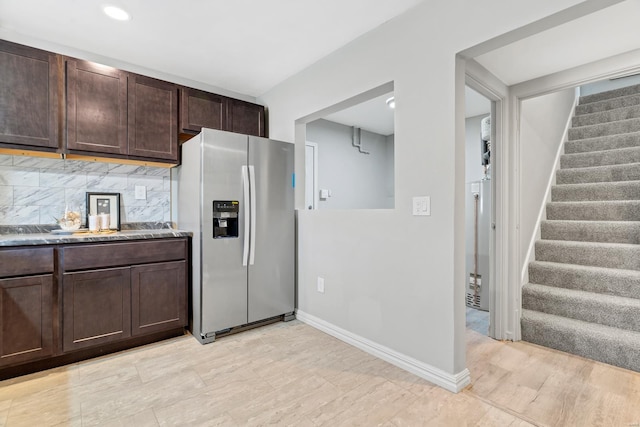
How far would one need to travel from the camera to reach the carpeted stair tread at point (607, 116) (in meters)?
3.80

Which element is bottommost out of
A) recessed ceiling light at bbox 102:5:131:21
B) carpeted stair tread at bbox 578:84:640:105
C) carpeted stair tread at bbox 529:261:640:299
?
carpeted stair tread at bbox 529:261:640:299

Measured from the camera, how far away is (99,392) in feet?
6.35

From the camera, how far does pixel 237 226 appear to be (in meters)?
2.83

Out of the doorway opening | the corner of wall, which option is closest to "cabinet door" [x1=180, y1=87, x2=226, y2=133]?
the doorway opening

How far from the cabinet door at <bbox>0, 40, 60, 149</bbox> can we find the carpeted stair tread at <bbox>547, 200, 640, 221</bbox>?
4787 mm

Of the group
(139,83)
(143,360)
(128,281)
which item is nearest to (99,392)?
(143,360)

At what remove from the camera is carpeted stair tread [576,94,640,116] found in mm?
3939

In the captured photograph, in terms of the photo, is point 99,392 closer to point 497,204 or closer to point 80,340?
point 80,340

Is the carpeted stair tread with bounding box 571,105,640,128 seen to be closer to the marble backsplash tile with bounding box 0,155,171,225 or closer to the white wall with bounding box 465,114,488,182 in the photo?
the white wall with bounding box 465,114,488,182

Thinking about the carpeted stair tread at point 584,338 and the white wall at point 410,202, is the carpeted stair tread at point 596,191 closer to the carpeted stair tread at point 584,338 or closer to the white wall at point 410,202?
the carpeted stair tread at point 584,338

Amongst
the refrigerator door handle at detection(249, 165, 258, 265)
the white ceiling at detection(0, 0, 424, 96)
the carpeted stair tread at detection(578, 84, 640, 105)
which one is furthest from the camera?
the carpeted stair tread at detection(578, 84, 640, 105)

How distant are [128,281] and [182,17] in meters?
2.03

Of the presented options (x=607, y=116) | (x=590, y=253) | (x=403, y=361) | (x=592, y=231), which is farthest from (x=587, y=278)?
(x=607, y=116)

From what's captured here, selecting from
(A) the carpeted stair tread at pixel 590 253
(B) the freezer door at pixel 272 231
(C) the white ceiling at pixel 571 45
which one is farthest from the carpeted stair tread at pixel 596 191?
(B) the freezer door at pixel 272 231
